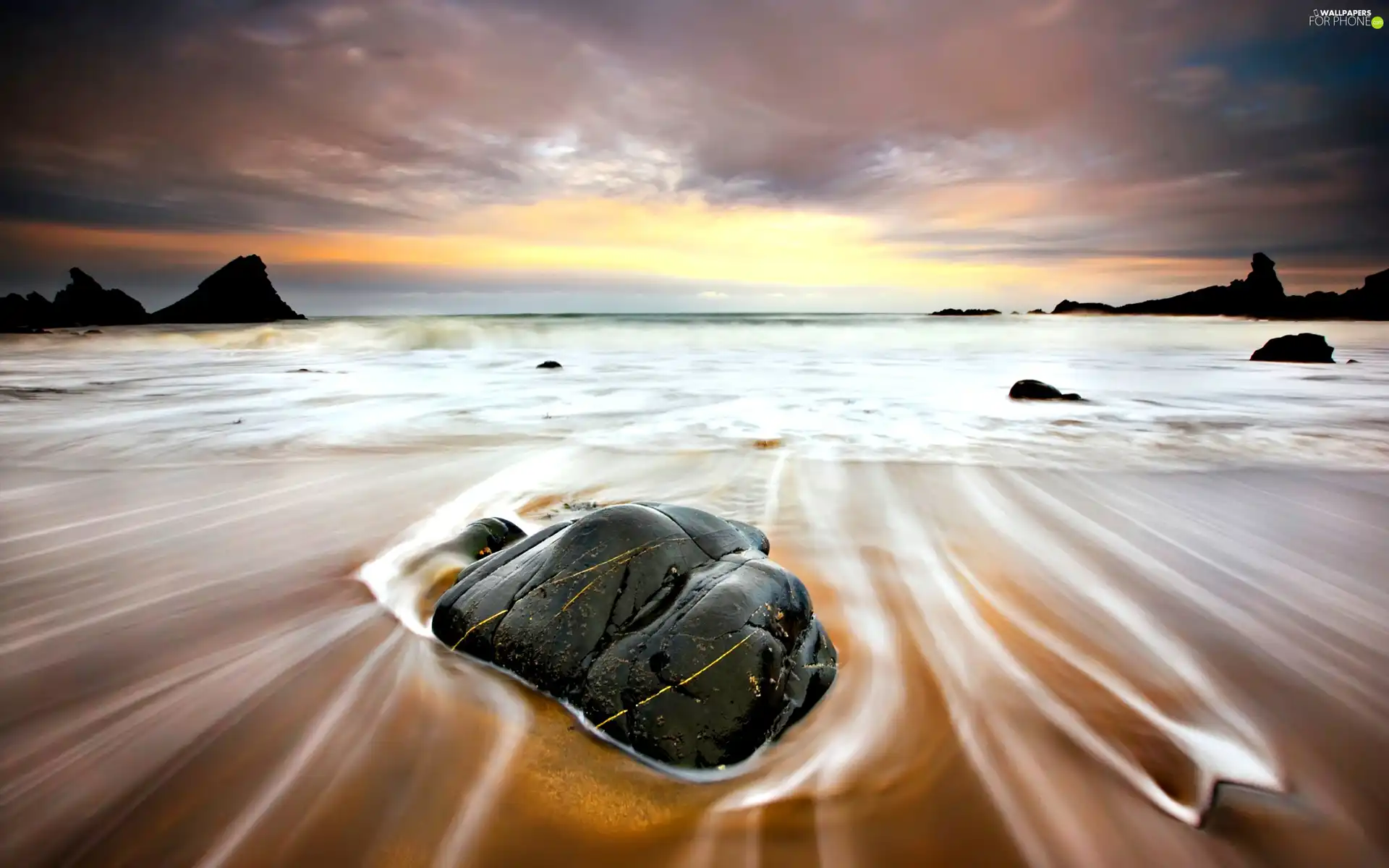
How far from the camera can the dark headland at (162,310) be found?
141 ft

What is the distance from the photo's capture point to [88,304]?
1893 inches

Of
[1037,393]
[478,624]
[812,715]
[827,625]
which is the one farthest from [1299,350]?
[478,624]

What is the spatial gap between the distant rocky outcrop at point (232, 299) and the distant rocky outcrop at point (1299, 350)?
70423 mm

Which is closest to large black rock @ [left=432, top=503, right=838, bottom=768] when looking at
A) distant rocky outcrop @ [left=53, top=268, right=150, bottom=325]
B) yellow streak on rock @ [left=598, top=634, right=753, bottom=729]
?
yellow streak on rock @ [left=598, top=634, right=753, bottom=729]

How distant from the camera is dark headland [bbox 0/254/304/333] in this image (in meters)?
43.1

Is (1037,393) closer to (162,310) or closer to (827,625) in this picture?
(827,625)

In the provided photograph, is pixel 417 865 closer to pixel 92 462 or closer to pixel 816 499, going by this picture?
pixel 816 499

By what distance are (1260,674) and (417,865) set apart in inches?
138

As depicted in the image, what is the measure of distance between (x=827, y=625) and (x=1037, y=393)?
9.73 meters

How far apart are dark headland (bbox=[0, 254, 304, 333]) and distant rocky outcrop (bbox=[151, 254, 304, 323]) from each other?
0.05 meters

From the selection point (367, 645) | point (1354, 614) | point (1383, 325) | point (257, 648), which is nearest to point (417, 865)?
point (367, 645)

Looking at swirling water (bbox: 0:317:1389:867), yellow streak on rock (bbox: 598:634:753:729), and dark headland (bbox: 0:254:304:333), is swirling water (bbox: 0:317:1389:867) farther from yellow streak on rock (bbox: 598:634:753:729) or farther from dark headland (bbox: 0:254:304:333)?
dark headland (bbox: 0:254:304:333)

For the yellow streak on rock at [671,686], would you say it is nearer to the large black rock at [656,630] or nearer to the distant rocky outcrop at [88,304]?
the large black rock at [656,630]

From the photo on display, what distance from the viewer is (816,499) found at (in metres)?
5.27
